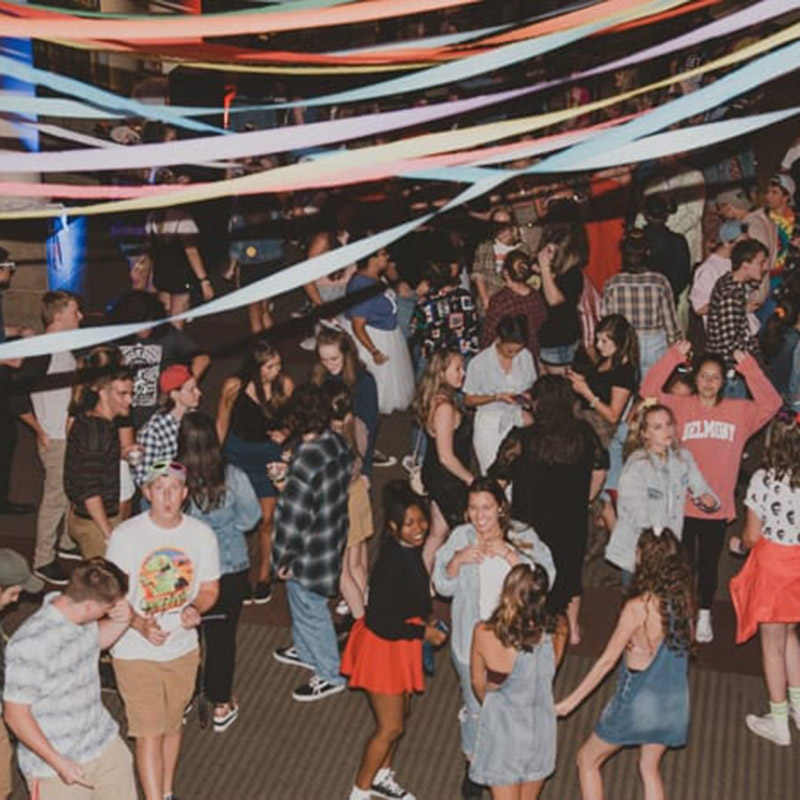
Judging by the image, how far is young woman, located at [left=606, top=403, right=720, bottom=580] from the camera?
21.7ft

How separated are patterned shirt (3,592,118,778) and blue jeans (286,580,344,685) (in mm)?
1631

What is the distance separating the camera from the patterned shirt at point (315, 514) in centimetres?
639

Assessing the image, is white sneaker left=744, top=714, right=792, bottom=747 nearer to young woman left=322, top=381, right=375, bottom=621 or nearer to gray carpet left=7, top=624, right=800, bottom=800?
gray carpet left=7, top=624, right=800, bottom=800

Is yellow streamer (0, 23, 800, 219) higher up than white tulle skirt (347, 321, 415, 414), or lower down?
higher up

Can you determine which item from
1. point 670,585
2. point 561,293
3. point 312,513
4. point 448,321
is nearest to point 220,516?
point 312,513

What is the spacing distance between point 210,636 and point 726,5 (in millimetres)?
11393

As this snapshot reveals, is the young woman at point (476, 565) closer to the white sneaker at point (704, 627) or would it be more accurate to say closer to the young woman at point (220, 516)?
the young woman at point (220, 516)

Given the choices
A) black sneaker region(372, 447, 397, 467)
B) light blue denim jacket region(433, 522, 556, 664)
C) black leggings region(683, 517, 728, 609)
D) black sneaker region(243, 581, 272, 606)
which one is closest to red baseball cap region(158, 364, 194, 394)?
black sneaker region(243, 581, 272, 606)

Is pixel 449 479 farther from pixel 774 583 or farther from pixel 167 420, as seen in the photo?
pixel 774 583

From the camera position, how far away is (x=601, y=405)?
7582 mm

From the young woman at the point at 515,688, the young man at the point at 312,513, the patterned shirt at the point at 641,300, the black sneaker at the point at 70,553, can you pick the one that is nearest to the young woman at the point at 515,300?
the patterned shirt at the point at 641,300

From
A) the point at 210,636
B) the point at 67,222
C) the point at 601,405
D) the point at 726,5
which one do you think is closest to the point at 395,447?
the point at 601,405

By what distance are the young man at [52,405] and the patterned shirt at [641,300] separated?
121 inches

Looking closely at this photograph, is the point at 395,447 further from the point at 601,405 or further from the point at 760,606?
the point at 760,606
